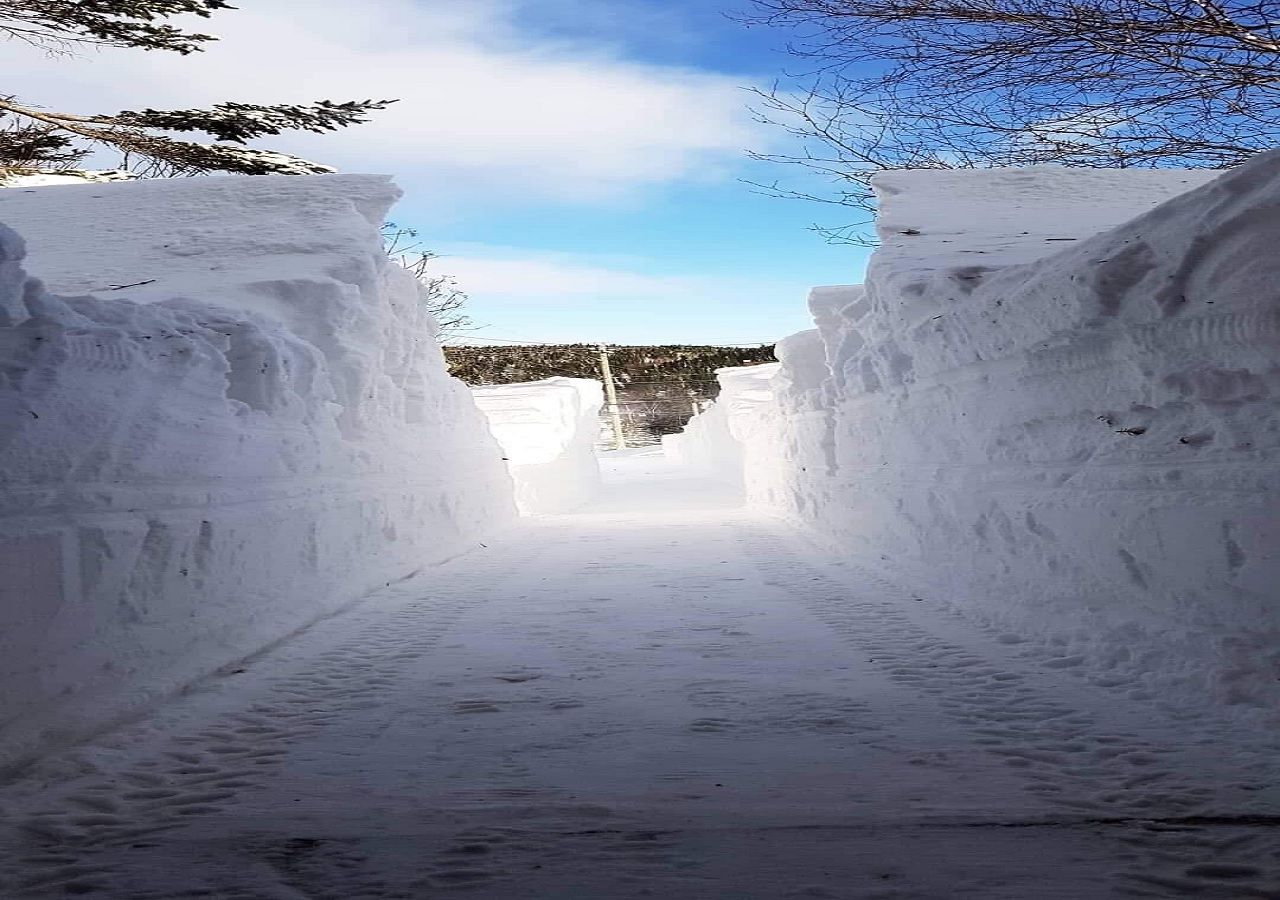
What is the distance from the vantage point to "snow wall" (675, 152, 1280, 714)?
2.29 meters

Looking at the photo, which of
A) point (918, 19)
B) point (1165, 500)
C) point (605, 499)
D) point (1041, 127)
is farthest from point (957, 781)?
point (605, 499)

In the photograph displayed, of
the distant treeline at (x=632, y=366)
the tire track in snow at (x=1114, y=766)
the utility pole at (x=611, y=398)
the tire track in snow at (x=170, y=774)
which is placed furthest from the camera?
the utility pole at (x=611, y=398)

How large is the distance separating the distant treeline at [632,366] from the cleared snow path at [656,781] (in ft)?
57.4

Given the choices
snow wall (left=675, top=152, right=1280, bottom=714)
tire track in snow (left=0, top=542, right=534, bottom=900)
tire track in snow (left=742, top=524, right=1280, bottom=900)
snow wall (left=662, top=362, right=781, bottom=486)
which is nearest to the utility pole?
snow wall (left=662, top=362, right=781, bottom=486)

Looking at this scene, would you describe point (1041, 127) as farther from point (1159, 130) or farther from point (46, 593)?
point (46, 593)

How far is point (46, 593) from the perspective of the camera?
2.30 metres

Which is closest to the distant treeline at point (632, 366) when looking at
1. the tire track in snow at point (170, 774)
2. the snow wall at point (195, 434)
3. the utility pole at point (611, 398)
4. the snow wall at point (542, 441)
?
the utility pole at point (611, 398)

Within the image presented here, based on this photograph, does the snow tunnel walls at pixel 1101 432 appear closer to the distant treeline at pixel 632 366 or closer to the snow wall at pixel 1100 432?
the snow wall at pixel 1100 432

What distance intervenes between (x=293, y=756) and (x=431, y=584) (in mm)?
2781

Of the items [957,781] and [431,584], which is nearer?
[957,781]

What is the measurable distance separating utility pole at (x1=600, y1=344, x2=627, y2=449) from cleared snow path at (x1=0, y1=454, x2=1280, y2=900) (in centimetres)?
1772

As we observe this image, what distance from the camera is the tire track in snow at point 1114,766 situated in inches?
60.7

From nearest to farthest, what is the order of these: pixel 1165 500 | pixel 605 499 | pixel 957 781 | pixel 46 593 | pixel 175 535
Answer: pixel 957 781, pixel 46 593, pixel 1165 500, pixel 175 535, pixel 605 499

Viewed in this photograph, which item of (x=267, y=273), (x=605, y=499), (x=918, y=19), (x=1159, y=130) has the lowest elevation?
(x=605, y=499)
